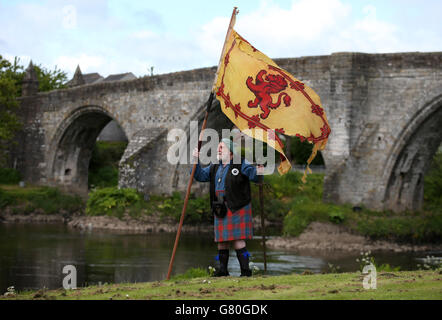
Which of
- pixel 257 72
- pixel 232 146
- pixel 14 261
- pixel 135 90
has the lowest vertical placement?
pixel 14 261

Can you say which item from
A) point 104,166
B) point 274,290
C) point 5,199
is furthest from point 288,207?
point 274,290

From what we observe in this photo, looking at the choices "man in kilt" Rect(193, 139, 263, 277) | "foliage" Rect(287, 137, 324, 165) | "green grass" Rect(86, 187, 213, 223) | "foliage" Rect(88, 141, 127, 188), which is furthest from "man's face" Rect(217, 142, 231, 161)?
"foliage" Rect(287, 137, 324, 165)

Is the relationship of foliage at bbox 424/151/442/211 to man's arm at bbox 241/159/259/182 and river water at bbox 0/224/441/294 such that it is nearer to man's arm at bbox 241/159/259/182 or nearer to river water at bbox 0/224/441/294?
river water at bbox 0/224/441/294

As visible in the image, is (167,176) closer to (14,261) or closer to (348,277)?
(14,261)

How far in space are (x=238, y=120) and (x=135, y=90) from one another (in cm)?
1656

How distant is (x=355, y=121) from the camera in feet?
62.0

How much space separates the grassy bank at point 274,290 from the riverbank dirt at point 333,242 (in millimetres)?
10161

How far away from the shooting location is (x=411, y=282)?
20.6 ft

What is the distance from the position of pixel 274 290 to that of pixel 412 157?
13.7m

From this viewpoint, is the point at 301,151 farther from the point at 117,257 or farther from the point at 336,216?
the point at 117,257

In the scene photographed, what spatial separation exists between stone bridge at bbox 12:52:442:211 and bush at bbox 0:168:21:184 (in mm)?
7044

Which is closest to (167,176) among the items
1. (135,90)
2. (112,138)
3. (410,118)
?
(135,90)

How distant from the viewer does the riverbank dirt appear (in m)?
17.2
